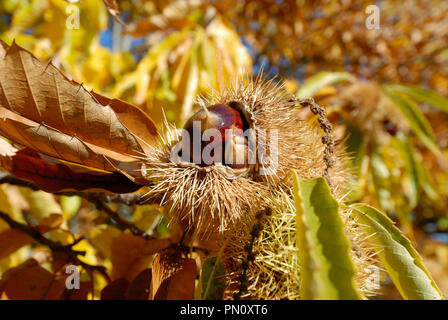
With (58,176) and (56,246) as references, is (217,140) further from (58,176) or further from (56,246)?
(56,246)

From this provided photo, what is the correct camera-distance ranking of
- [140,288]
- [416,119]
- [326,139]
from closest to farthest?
[326,139] → [140,288] → [416,119]

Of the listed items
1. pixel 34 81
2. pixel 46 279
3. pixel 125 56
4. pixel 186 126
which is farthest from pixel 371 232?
pixel 125 56

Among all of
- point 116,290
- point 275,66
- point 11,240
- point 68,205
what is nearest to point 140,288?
point 116,290

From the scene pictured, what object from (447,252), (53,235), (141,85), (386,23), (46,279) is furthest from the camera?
(447,252)

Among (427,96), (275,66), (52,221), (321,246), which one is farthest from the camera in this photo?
(275,66)

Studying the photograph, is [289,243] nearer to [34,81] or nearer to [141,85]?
[34,81]

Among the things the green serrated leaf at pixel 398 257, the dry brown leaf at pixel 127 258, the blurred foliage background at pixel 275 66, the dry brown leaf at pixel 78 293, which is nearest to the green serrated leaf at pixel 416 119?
the blurred foliage background at pixel 275 66
